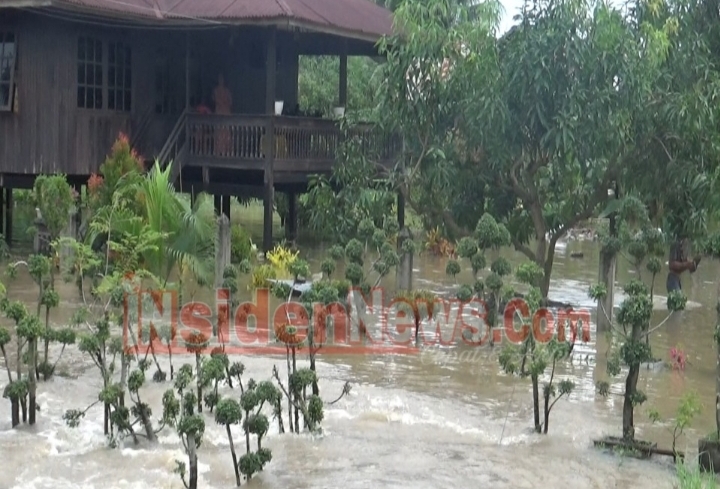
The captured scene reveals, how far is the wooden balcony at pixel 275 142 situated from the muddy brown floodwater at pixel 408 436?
572 cm

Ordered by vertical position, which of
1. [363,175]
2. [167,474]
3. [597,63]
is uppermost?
[597,63]

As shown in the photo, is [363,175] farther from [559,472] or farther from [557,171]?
[559,472]

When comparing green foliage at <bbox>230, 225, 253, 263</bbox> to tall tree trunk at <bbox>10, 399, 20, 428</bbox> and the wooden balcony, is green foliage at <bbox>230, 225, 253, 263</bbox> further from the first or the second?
tall tree trunk at <bbox>10, 399, 20, 428</bbox>

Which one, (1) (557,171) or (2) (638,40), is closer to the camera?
(2) (638,40)

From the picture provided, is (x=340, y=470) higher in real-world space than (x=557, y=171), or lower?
lower

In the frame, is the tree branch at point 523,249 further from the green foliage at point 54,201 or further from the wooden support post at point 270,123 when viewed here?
the green foliage at point 54,201

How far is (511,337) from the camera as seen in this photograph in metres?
12.0

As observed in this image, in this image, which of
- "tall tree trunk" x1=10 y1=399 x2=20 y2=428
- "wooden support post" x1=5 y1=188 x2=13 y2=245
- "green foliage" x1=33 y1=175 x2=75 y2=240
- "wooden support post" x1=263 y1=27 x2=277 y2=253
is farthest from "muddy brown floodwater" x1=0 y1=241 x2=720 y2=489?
"wooden support post" x1=5 y1=188 x2=13 y2=245

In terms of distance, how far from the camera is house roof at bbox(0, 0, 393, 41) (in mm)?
15234

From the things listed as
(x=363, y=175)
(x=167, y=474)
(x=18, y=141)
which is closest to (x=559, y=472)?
(x=167, y=474)

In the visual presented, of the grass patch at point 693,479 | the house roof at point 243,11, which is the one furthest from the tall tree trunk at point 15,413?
the house roof at point 243,11

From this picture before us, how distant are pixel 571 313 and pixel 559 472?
5440 mm
